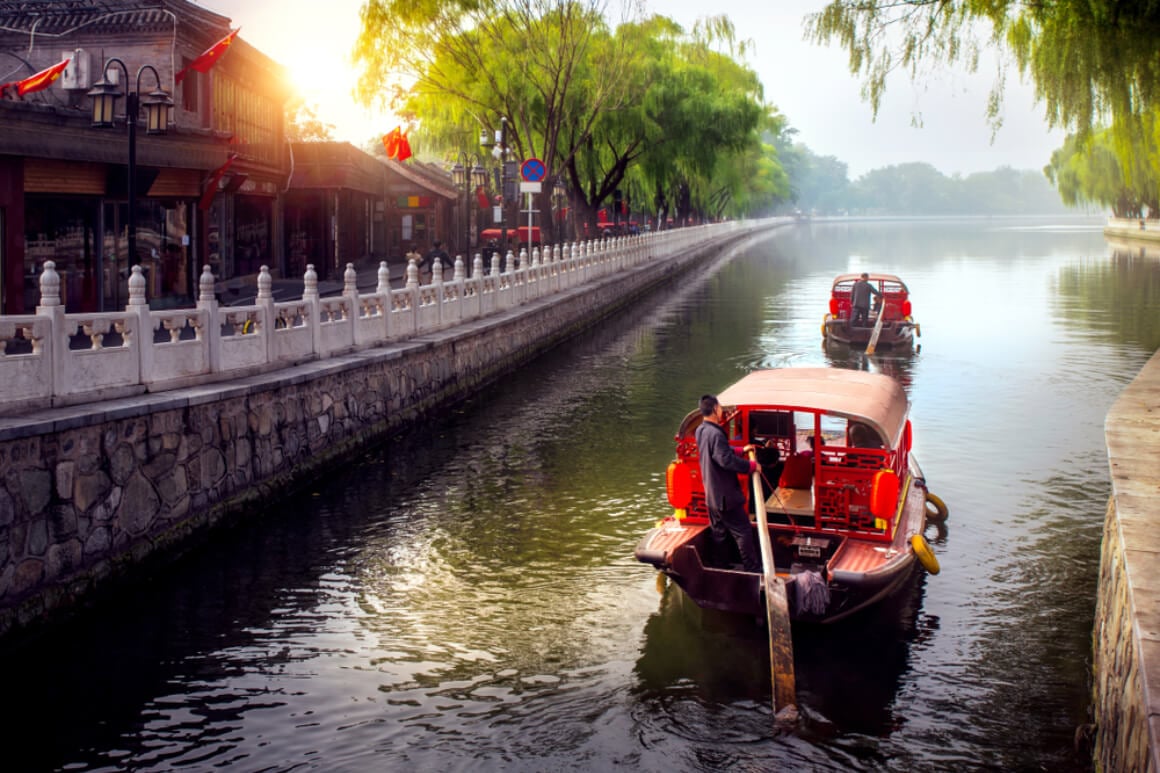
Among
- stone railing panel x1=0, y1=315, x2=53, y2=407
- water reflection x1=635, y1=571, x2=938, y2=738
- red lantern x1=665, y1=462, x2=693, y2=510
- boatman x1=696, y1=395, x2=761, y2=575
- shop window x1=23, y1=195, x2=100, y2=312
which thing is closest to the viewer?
water reflection x1=635, y1=571, x2=938, y2=738

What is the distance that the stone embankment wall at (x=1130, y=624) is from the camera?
5266 millimetres

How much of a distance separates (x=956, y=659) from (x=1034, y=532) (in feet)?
11.8

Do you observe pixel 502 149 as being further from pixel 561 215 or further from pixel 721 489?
pixel 561 215

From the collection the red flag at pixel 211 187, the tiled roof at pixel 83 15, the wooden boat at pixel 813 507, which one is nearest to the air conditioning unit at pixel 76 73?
the tiled roof at pixel 83 15

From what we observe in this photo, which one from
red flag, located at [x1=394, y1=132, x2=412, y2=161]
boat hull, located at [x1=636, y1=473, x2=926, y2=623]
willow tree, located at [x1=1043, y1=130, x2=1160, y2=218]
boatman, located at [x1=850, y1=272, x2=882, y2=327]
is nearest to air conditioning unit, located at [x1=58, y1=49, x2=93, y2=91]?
boatman, located at [x1=850, y1=272, x2=882, y2=327]

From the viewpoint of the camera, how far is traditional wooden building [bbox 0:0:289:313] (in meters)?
19.1

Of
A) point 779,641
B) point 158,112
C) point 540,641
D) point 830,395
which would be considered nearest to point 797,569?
point 779,641

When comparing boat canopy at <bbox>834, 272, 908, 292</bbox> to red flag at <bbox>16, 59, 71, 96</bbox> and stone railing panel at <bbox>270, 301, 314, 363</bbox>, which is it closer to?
stone railing panel at <bbox>270, 301, 314, 363</bbox>

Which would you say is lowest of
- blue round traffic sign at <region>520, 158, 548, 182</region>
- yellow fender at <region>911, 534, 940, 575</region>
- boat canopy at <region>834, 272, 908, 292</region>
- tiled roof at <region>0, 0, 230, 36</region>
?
A: yellow fender at <region>911, 534, 940, 575</region>

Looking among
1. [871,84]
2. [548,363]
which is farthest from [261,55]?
[871,84]

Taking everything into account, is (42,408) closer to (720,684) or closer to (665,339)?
(720,684)

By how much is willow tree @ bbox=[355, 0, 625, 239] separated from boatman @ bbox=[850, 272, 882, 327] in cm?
1248

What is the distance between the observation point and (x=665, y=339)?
28672mm

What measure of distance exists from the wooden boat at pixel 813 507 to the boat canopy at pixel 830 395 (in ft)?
0.04
